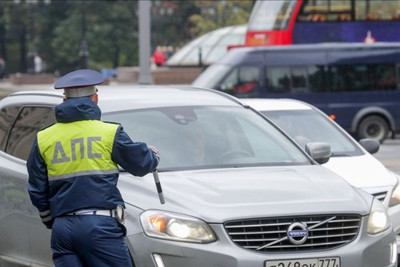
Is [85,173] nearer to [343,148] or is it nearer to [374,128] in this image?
[343,148]

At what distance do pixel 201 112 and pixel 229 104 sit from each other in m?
0.33

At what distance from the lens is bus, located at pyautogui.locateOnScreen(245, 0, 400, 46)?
35844 millimetres

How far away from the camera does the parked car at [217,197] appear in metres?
6.71

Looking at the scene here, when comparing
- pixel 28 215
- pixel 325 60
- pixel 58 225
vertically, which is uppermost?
pixel 58 225

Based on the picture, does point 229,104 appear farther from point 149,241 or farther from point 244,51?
point 244,51

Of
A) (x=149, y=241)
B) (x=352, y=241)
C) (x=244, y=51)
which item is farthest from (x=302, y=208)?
(x=244, y=51)

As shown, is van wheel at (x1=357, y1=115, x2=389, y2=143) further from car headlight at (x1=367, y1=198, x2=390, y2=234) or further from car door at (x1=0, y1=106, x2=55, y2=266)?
car headlight at (x1=367, y1=198, x2=390, y2=234)

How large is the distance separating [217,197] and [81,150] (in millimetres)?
1031

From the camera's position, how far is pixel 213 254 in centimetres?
663

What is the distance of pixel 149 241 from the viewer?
6727 mm

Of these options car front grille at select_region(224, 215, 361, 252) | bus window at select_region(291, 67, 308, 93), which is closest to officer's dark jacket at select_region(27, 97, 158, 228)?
car front grille at select_region(224, 215, 361, 252)

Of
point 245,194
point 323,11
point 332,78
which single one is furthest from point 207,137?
point 323,11

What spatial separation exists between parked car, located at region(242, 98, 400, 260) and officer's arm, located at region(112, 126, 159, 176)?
146 inches

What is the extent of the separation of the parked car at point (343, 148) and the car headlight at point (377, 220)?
2252 millimetres
